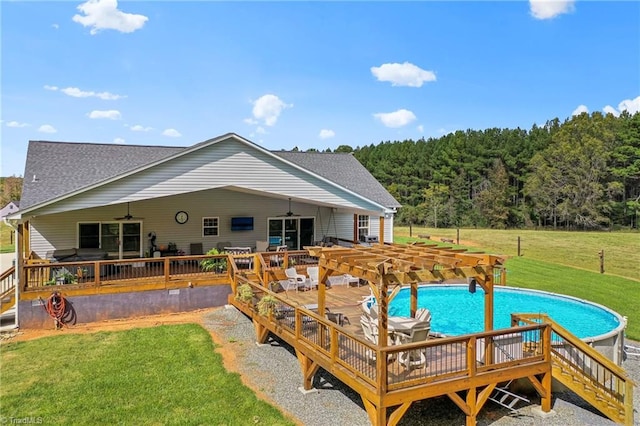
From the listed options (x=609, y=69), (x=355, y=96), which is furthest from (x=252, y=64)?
(x=609, y=69)

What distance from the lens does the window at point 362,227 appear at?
21828mm

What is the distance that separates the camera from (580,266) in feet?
82.0

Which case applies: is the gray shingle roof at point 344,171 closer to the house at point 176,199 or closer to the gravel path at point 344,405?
the house at point 176,199

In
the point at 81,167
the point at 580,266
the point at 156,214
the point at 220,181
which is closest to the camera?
the point at 220,181

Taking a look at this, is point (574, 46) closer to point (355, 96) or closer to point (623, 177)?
point (355, 96)

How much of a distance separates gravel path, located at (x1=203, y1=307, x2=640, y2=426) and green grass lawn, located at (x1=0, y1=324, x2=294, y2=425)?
0.46m

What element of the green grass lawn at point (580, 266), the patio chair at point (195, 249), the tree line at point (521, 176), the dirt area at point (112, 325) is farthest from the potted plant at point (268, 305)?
the tree line at point (521, 176)

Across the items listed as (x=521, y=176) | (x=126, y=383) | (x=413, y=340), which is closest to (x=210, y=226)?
(x=126, y=383)

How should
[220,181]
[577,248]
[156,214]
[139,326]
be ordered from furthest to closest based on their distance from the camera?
1. [577,248]
2. [156,214]
3. [220,181]
4. [139,326]

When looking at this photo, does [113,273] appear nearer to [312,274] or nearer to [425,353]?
[312,274]

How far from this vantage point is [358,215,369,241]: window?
71.6 ft

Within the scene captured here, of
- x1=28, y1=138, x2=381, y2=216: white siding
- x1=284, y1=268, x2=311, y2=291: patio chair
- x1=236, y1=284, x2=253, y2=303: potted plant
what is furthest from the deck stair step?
x1=28, y1=138, x2=381, y2=216: white siding

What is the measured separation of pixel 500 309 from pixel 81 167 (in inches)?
669

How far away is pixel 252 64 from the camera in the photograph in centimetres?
Result: 2480
